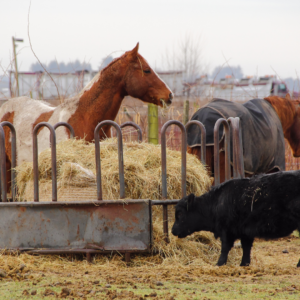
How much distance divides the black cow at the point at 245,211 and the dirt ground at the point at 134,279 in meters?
0.34

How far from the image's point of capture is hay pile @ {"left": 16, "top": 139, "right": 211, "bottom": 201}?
4359 mm

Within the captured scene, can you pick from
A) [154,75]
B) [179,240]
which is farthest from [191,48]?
[179,240]

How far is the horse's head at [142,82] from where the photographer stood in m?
6.17

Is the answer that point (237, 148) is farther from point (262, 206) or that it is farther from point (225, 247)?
point (225, 247)

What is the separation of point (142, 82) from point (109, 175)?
2.18 metres

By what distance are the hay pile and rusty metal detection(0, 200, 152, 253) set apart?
194mm

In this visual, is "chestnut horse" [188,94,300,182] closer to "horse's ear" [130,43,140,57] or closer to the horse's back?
"horse's ear" [130,43,140,57]

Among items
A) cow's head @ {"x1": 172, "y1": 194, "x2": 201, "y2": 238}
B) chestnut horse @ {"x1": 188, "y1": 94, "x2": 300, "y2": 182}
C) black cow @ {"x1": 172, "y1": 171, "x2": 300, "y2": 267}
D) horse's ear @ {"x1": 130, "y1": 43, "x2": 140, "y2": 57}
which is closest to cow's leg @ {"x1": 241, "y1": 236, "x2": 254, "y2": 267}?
black cow @ {"x1": 172, "y1": 171, "x2": 300, "y2": 267}

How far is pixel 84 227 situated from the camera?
4176 mm

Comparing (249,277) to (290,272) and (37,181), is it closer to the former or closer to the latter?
(290,272)

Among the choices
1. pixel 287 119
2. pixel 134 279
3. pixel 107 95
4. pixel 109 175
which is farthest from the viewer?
pixel 287 119

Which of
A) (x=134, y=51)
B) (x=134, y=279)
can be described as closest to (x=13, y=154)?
(x=134, y=279)

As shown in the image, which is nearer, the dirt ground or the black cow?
the dirt ground

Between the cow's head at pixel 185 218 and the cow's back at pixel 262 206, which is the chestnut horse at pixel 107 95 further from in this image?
the cow's back at pixel 262 206
